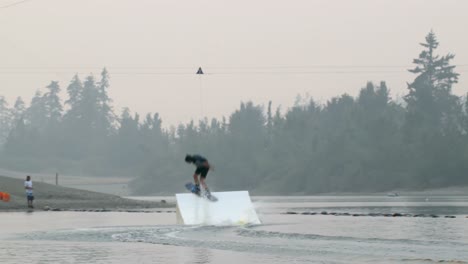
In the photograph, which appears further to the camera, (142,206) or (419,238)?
(142,206)

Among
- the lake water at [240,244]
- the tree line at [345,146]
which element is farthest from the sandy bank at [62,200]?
the tree line at [345,146]

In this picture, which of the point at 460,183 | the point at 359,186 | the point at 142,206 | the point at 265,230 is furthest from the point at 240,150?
the point at 265,230

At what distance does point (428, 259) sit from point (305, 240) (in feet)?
19.3

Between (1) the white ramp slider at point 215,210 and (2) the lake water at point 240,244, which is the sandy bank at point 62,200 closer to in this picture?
(1) the white ramp slider at point 215,210

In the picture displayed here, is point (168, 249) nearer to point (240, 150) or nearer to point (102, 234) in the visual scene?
point (102, 234)

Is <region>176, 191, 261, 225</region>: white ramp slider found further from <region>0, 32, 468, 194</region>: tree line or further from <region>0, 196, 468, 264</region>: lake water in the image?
<region>0, 32, 468, 194</region>: tree line

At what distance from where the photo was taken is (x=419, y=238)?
26.3 metres

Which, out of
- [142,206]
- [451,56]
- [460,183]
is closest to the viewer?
[142,206]

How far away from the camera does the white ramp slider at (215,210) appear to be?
33719 mm

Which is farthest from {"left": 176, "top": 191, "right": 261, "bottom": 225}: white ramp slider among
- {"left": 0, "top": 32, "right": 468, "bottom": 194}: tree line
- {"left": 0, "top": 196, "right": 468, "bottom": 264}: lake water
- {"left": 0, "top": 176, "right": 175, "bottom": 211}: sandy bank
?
{"left": 0, "top": 32, "right": 468, "bottom": 194}: tree line

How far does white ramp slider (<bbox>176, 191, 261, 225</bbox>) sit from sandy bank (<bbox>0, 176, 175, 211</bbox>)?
2496 cm

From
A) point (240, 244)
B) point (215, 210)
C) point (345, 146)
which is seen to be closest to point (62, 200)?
point (215, 210)

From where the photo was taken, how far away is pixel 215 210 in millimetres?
33875

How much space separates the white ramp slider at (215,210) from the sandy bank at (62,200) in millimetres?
24959
